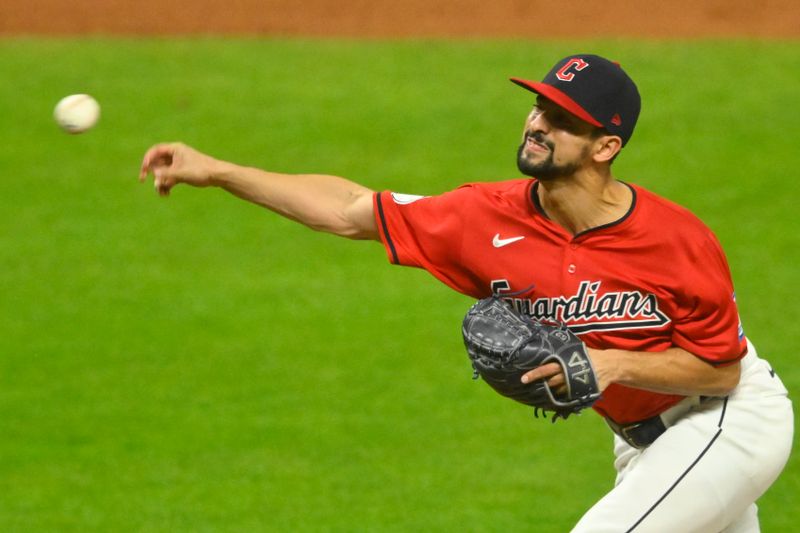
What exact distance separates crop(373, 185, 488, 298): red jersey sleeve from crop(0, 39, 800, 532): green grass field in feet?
6.91

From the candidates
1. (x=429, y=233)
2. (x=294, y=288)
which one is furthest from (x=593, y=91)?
(x=294, y=288)

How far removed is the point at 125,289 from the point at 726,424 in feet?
19.8

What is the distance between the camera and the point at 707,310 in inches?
185

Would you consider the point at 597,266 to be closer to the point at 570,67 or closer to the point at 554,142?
the point at 554,142

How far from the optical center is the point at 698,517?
474 centimetres

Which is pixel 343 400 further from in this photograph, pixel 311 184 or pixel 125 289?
pixel 311 184

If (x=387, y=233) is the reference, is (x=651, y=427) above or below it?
below

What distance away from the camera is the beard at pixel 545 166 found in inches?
186

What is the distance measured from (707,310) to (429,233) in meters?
1.06

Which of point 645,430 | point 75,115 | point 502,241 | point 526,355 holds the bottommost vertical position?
point 645,430

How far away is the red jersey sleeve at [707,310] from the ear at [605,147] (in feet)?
1.44

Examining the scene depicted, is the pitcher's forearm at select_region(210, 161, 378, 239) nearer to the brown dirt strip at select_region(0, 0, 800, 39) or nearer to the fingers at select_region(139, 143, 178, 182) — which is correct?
the fingers at select_region(139, 143, 178, 182)

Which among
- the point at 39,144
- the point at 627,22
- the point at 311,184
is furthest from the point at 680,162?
the point at 311,184

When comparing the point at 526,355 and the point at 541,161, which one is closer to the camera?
the point at 526,355
